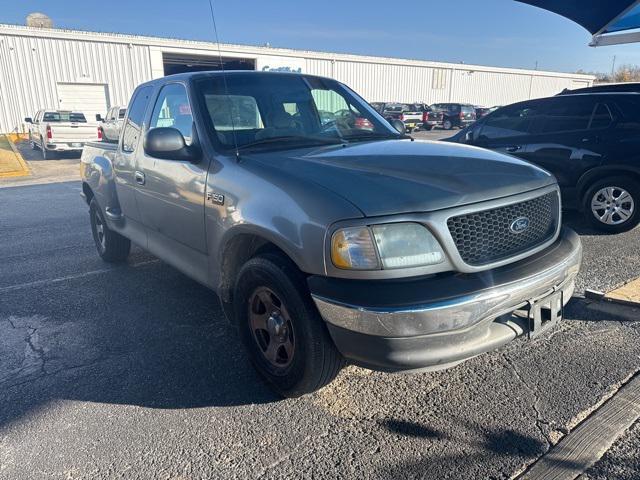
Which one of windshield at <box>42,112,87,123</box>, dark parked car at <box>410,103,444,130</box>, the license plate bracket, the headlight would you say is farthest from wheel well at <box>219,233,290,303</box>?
dark parked car at <box>410,103,444,130</box>

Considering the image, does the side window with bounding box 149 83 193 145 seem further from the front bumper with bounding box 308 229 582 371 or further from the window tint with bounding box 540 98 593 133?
the window tint with bounding box 540 98 593 133

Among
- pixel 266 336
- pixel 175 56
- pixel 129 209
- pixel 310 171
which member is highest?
pixel 175 56

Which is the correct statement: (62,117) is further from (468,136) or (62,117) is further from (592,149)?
(592,149)

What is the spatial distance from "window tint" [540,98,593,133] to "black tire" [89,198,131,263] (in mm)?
5626

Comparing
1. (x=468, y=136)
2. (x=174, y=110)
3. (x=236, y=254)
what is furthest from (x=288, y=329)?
(x=468, y=136)

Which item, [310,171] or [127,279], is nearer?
[310,171]

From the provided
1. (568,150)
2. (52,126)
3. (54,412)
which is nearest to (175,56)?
(52,126)

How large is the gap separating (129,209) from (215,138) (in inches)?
66.3

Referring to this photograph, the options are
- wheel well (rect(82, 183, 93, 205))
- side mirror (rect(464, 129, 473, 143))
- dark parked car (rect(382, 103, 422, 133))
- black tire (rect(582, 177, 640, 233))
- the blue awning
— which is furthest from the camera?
dark parked car (rect(382, 103, 422, 133))

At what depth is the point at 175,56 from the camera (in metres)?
30.5

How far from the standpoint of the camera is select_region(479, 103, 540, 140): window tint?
7070mm

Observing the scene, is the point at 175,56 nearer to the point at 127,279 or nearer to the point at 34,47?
the point at 34,47

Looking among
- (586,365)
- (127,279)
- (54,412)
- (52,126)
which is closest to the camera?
(54,412)

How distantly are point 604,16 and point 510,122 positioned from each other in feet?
15.6
